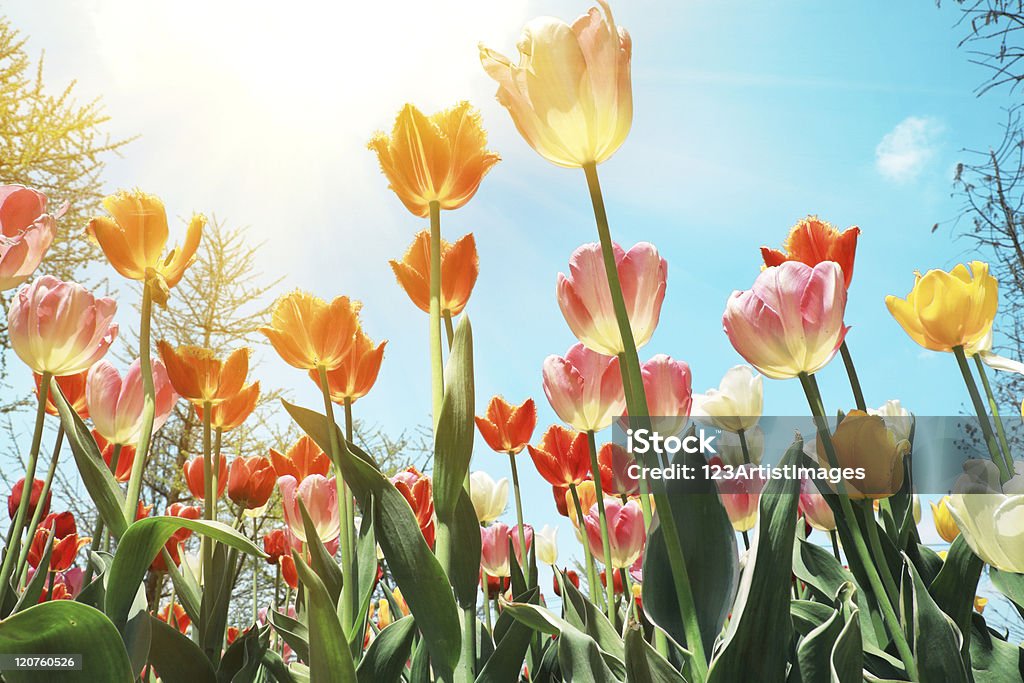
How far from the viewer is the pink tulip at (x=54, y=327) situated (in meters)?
0.55

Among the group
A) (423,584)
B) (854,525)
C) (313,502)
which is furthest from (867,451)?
(313,502)

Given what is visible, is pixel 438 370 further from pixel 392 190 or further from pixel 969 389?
pixel 969 389

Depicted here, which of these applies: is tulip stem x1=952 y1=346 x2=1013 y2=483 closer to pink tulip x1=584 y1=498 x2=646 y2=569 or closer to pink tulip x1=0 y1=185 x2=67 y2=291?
pink tulip x1=584 y1=498 x2=646 y2=569

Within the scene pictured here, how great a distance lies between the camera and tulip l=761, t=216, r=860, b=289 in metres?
0.54

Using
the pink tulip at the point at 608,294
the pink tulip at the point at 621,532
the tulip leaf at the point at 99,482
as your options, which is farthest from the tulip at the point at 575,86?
the pink tulip at the point at 621,532

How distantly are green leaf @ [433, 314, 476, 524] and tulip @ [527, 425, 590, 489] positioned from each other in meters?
0.38

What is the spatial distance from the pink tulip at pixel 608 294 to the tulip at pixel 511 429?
0.27 metres

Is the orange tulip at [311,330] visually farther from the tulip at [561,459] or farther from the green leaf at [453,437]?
the tulip at [561,459]

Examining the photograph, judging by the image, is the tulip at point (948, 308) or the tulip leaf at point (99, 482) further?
the tulip at point (948, 308)

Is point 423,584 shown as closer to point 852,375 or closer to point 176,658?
point 176,658

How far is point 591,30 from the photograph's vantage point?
0.39 metres

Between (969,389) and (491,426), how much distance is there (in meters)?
0.44

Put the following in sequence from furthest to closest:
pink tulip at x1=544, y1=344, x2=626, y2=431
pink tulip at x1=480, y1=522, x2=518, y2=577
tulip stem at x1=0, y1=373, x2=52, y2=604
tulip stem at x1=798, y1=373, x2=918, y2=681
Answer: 1. pink tulip at x1=480, y1=522, x2=518, y2=577
2. pink tulip at x1=544, y1=344, x2=626, y2=431
3. tulip stem at x1=0, y1=373, x2=52, y2=604
4. tulip stem at x1=798, y1=373, x2=918, y2=681

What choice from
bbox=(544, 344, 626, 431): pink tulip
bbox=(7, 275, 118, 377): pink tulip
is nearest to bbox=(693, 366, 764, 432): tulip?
bbox=(544, 344, 626, 431): pink tulip
